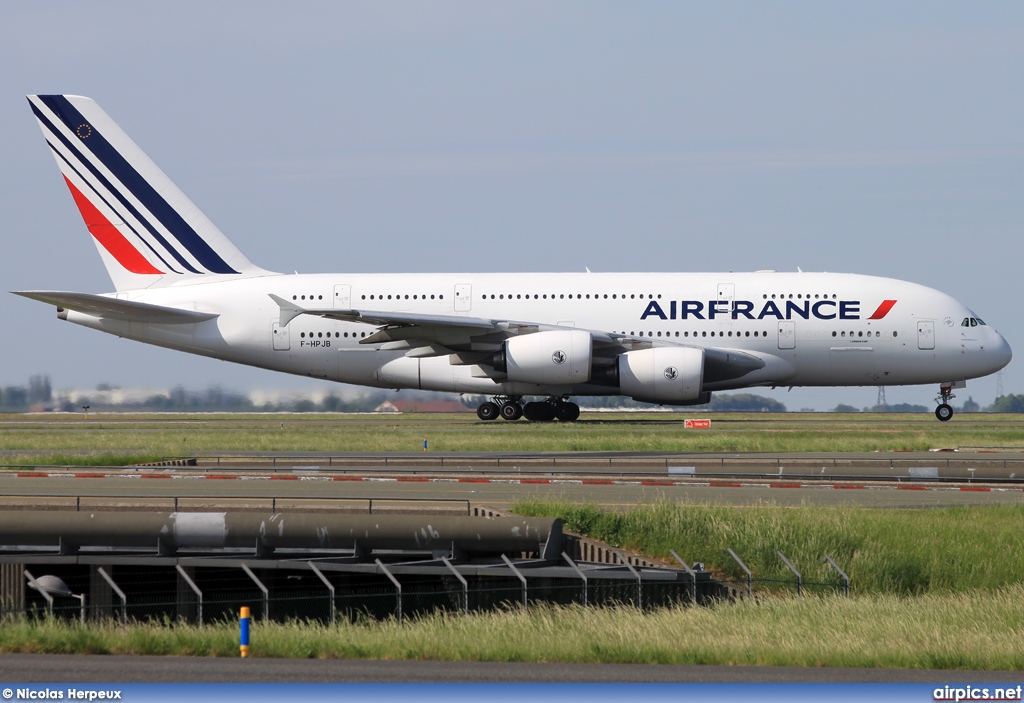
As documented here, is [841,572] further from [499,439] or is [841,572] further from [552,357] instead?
[552,357]

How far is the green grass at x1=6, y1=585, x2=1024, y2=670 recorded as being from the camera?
1337 cm

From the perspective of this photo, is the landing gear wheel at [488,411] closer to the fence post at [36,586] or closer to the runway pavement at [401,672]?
the fence post at [36,586]

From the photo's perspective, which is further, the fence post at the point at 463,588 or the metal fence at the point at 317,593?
the metal fence at the point at 317,593

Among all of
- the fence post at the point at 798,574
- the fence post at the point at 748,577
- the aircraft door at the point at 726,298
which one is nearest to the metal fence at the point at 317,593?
the fence post at the point at 748,577

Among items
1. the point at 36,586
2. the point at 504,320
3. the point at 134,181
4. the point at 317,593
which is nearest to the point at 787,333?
the point at 504,320

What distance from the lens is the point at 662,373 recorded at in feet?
146

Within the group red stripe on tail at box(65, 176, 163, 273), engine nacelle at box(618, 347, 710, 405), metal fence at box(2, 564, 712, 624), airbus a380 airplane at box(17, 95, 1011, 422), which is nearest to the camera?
metal fence at box(2, 564, 712, 624)

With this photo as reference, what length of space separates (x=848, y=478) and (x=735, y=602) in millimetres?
11698

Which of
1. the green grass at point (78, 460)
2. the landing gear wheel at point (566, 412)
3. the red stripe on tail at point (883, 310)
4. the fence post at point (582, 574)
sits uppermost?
the red stripe on tail at point (883, 310)

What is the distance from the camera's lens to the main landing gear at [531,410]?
4872cm

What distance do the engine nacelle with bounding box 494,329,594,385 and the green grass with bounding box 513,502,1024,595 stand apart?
2216 cm

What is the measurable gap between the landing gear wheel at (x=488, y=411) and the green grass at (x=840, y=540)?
2751 cm

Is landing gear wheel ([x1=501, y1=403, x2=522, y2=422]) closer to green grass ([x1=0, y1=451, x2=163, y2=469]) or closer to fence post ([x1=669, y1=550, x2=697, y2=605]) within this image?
green grass ([x1=0, y1=451, x2=163, y2=469])

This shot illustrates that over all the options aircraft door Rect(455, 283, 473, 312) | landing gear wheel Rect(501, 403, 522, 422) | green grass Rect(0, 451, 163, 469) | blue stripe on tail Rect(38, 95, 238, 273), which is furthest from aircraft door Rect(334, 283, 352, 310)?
green grass Rect(0, 451, 163, 469)
